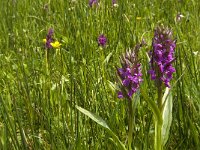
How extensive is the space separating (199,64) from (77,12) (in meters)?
1.40

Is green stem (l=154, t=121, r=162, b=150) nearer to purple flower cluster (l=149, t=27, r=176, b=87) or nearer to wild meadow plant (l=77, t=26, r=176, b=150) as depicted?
wild meadow plant (l=77, t=26, r=176, b=150)

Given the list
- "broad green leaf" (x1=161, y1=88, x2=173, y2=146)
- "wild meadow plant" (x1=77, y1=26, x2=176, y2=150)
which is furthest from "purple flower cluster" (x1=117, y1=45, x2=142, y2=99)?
"broad green leaf" (x1=161, y1=88, x2=173, y2=146)

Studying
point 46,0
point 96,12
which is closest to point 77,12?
point 96,12

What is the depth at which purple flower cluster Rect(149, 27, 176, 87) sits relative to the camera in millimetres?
961

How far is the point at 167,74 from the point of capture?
99cm

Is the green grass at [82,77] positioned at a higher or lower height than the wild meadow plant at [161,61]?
lower

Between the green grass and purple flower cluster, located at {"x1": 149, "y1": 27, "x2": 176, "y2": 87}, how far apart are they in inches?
2.0

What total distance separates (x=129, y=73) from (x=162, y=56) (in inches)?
3.9

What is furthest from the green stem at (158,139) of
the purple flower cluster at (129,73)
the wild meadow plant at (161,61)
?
the purple flower cluster at (129,73)

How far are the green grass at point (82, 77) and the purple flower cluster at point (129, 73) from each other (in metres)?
0.05

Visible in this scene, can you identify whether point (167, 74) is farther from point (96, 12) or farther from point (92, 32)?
point (96, 12)

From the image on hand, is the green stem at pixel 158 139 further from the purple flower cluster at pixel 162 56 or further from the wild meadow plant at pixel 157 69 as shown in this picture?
the purple flower cluster at pixel 162 56

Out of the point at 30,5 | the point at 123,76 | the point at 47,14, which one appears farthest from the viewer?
the point at 30,5

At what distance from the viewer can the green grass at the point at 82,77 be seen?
1190 mm
